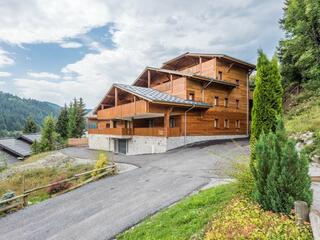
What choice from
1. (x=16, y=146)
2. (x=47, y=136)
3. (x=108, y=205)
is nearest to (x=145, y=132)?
(x=108, y=205)

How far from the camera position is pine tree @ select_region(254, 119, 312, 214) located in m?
4.88

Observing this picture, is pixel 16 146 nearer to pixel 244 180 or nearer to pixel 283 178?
pixel 244 180

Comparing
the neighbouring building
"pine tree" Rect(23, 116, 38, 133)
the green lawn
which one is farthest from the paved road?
"pine tree" Rect(23, 116, 38, 133)

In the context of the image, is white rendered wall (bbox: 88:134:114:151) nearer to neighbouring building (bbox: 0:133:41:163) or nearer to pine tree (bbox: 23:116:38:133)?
neighbouring building (bbox: 0:133:41:163)

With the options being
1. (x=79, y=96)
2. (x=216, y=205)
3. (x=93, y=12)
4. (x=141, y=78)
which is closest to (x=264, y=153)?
(x=216, y=205)

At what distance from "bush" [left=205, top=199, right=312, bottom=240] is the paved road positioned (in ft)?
8.43

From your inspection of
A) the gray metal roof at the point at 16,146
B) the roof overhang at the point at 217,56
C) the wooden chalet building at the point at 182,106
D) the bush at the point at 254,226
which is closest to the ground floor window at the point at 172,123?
the wooden chalet building at the point at 182,106

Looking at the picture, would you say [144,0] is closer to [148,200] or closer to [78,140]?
[148,200]

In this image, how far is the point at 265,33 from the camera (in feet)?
64.8

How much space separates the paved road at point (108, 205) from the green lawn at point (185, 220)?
0.71 m

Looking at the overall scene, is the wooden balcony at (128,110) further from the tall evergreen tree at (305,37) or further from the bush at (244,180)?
the tall evergreen tree at (305,37)

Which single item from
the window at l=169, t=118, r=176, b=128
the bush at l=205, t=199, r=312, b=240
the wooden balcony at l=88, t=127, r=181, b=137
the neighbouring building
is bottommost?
the neighbouring building

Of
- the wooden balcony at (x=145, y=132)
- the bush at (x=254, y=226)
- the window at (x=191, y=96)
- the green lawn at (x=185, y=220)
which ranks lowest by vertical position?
the green lawn at (x=185, y=220)

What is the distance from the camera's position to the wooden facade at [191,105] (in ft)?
69.8
